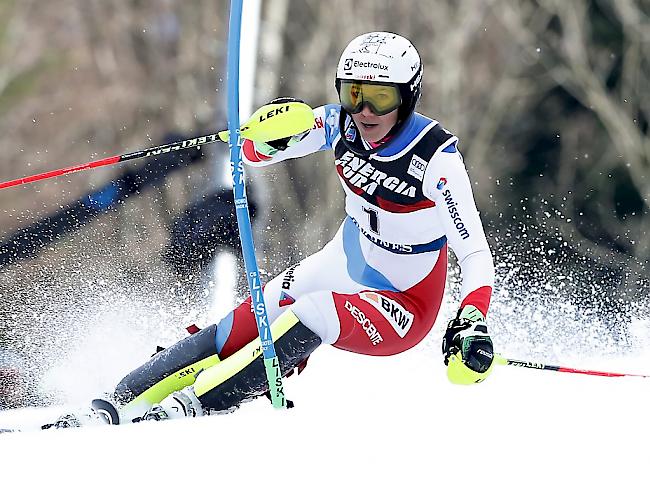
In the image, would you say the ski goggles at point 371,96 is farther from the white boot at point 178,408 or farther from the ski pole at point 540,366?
the white boot at point 178,408

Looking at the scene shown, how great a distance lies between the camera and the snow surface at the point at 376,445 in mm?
3025

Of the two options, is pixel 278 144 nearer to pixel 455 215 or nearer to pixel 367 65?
pixel 367 65

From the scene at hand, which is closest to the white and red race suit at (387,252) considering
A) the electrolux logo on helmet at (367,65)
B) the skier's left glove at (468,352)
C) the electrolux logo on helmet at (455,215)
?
the electrolux logo on helmet at (455,215)

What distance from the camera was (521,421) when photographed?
3586mm

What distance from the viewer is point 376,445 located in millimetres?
3283

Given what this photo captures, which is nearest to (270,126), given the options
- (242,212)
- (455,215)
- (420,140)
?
(242,212)

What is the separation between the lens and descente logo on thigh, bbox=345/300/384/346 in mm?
3854

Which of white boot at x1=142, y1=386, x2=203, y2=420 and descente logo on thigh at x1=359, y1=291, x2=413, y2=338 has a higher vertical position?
descente logo on thigh at x1=359, y1=291, x2=413, y2=338

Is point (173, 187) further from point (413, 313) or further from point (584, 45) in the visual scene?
point (413, 313)

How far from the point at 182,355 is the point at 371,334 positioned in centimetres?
63

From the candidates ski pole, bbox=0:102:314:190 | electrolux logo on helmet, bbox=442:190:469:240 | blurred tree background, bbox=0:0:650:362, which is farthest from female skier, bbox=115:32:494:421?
blurred tree background, bbox=0:0:650:362

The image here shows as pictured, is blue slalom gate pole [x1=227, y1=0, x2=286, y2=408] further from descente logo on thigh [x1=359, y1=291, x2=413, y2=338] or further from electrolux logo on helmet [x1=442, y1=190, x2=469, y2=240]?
electrolux logo on helmet [x1=442, y1=190, x2=469, y2=240]

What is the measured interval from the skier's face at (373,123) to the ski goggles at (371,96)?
0.07 feet

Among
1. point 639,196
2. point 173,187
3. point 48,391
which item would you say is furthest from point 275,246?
point 48,391
